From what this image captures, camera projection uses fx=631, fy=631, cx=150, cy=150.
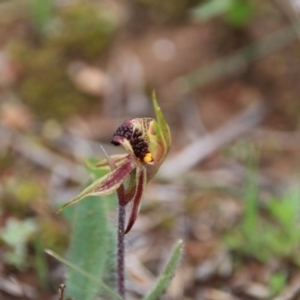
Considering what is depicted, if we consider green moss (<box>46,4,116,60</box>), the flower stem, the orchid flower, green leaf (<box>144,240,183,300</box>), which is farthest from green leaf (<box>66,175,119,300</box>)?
green moss (<box>46,4,116,60</box>)

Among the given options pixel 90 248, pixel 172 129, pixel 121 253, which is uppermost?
pixel 121 253

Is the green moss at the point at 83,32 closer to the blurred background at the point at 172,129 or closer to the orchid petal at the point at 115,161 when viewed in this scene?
the blurred background at the point at 172,129

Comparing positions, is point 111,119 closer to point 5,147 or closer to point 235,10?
point 5,147

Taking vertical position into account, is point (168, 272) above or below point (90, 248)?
above

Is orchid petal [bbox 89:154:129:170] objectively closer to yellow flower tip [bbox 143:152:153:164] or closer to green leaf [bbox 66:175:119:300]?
yellow flower tip [bbox 143:152:153:164]

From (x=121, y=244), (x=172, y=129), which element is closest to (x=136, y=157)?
(x=121, y=244)

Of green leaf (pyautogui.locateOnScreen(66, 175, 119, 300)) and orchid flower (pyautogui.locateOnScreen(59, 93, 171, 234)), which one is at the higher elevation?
orchid flower (pyautogui.locateOnScreen(59, 93, 171, 234))

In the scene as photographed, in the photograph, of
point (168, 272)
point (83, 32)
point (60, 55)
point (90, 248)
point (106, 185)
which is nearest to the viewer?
point (106, 185)

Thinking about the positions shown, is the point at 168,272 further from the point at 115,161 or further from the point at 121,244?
the point at 115,161
